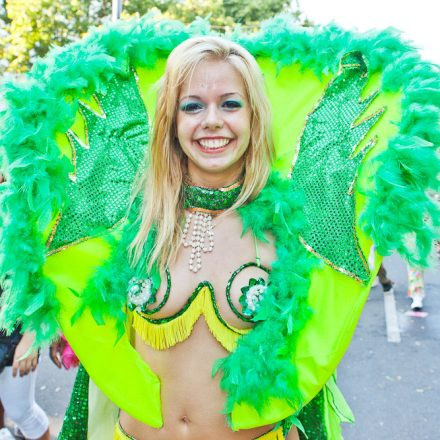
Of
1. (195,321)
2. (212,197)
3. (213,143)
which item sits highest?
(213,143)

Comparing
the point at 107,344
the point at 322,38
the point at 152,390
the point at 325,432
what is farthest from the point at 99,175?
the point at 325,432

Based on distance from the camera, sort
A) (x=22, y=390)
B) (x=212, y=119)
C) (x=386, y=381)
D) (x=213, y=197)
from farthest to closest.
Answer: (x=386, y=381)
(x=22, y=390)
(x=213, y=197)
(x=212, y=119)

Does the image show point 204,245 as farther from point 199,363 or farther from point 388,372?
point 388,372

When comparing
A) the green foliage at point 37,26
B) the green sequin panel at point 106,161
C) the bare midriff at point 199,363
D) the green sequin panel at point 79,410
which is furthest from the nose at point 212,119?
the green foliage at point 37,26

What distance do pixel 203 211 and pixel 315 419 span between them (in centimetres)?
86

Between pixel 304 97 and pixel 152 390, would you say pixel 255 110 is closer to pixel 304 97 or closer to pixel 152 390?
pixel 304 97

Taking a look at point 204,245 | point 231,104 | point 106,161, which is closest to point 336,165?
point 231,104

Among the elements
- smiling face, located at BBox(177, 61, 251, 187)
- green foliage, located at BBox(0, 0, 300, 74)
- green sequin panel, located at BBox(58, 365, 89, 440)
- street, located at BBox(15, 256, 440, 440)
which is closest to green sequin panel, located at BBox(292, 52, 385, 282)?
smiling face, located at BBox(177, 61, 251, 187)

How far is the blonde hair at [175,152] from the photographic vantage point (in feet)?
5.21

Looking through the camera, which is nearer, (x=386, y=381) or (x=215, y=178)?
(x=215, y=178)

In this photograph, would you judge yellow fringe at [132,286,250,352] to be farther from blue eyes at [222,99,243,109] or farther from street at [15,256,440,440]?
street at [15,256,440,440]

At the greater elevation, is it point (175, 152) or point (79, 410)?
point (175, 152)

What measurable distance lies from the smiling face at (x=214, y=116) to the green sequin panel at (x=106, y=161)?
36 centimetres

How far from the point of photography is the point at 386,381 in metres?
3.90
